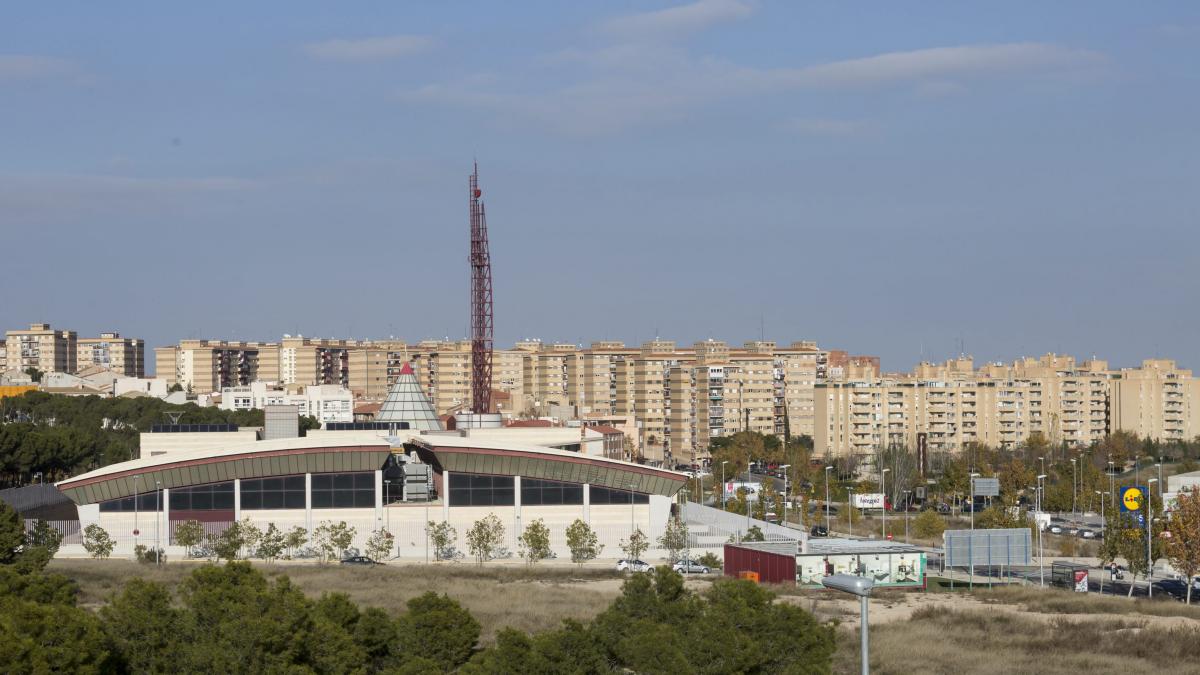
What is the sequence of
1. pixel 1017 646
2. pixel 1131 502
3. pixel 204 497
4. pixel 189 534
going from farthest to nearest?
pixel 204 497
pixel 189 534
pixel 1131 502
pixel 1017 646

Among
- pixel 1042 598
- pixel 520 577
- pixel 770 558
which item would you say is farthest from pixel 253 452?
pixel 1042 598

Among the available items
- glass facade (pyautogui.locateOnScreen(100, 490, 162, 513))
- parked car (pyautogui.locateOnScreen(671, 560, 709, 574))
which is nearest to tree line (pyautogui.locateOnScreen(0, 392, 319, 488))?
glass facade (pyautogui.locateOnScreen(100, 490, 162, 513))

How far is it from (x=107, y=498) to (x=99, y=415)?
7888cm

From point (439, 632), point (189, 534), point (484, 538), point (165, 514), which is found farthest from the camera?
point (165, 514)

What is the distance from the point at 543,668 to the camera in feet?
106

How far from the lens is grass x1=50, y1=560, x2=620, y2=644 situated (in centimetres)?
4784

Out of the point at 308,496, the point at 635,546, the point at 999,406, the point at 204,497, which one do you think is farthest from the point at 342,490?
the point at 999,406

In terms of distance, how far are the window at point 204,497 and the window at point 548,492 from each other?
10941 mm

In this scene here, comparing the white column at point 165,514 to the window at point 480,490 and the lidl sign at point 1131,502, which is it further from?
the lidl sign at point 1131,502

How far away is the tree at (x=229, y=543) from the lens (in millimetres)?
66812

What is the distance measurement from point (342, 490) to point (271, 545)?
7116 mm

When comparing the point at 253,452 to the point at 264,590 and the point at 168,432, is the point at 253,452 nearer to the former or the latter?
the point at 168,432

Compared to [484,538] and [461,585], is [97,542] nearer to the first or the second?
[484,538]

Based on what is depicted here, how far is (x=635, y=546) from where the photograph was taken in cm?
6912
